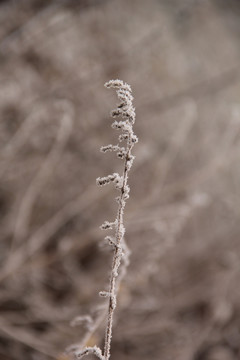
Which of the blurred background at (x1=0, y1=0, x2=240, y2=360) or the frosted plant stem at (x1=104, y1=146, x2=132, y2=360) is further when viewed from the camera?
the blurred background at (x1=0, y1=0, x2=240, y2=360)

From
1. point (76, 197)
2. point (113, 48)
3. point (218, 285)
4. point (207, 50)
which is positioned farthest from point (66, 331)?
point (207, 50)

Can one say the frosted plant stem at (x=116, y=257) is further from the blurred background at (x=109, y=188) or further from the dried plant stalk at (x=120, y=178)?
the blurred background at (x=109, y=188)

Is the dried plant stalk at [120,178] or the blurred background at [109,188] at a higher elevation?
the blurred background at [109,188]

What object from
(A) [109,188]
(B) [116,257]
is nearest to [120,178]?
(B) [116,257]

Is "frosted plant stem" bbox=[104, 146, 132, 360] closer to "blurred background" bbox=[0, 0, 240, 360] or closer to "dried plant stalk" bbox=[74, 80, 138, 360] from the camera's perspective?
"dried plant stalk" bbox=[74, 80, 138, 360]

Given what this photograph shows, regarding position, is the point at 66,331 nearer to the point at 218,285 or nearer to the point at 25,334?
the point at 25,334

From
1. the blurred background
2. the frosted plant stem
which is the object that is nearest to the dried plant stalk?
the frosted plant stem

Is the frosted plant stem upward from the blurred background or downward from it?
downward

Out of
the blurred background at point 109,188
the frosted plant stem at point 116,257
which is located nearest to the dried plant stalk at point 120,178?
the frosted plant stem at point 116,257
